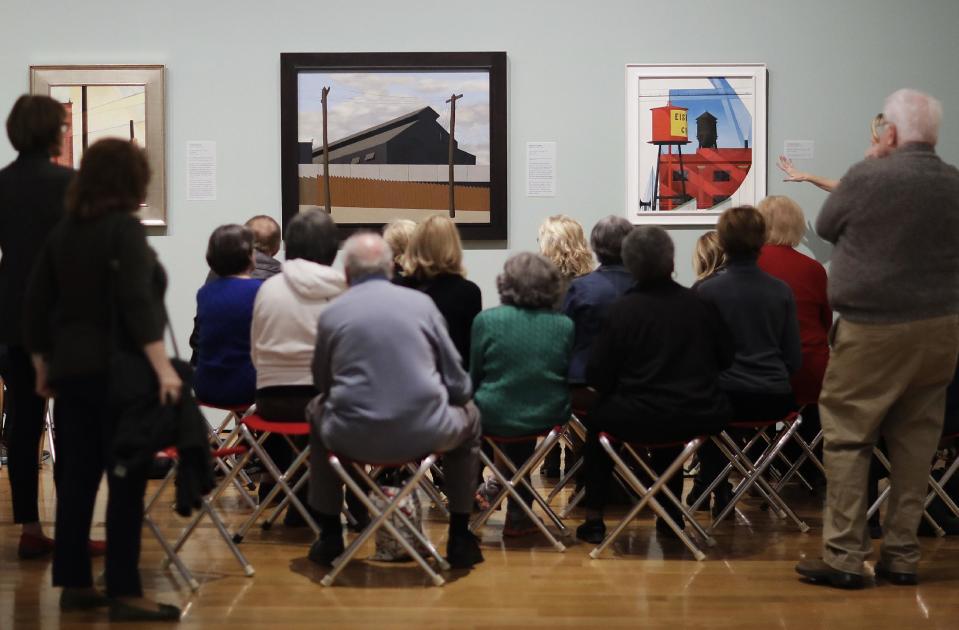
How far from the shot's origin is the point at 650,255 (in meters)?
4.30

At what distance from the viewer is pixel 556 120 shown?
7.17m

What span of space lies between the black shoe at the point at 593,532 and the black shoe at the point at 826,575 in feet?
2.69

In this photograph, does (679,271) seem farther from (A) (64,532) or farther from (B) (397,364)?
(A) (64,532)

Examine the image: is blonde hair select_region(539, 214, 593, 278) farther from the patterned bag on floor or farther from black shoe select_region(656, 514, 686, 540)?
the patterned bag on floor

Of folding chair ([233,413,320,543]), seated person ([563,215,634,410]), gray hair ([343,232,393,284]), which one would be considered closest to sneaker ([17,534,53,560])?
folding chair ([233,413,320,543])

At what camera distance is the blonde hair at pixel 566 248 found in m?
5.29

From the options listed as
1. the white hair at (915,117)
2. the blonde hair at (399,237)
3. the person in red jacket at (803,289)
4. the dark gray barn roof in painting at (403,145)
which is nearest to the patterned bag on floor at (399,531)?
the blonde hair at (399,237)

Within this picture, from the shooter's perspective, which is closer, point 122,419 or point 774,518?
point 122,419

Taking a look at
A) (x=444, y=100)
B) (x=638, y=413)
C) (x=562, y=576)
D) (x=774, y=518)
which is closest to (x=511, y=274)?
(x=638, y=413)

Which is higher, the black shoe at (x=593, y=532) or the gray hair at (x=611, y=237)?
the gray hair at (x=611, y=237)

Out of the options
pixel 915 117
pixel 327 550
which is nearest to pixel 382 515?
pixel 327 550

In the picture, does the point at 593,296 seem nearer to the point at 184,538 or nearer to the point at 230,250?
the point at 230,250

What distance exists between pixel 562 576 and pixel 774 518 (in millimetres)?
1409

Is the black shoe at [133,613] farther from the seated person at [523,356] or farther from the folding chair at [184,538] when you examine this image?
the seated person at [523,356]
